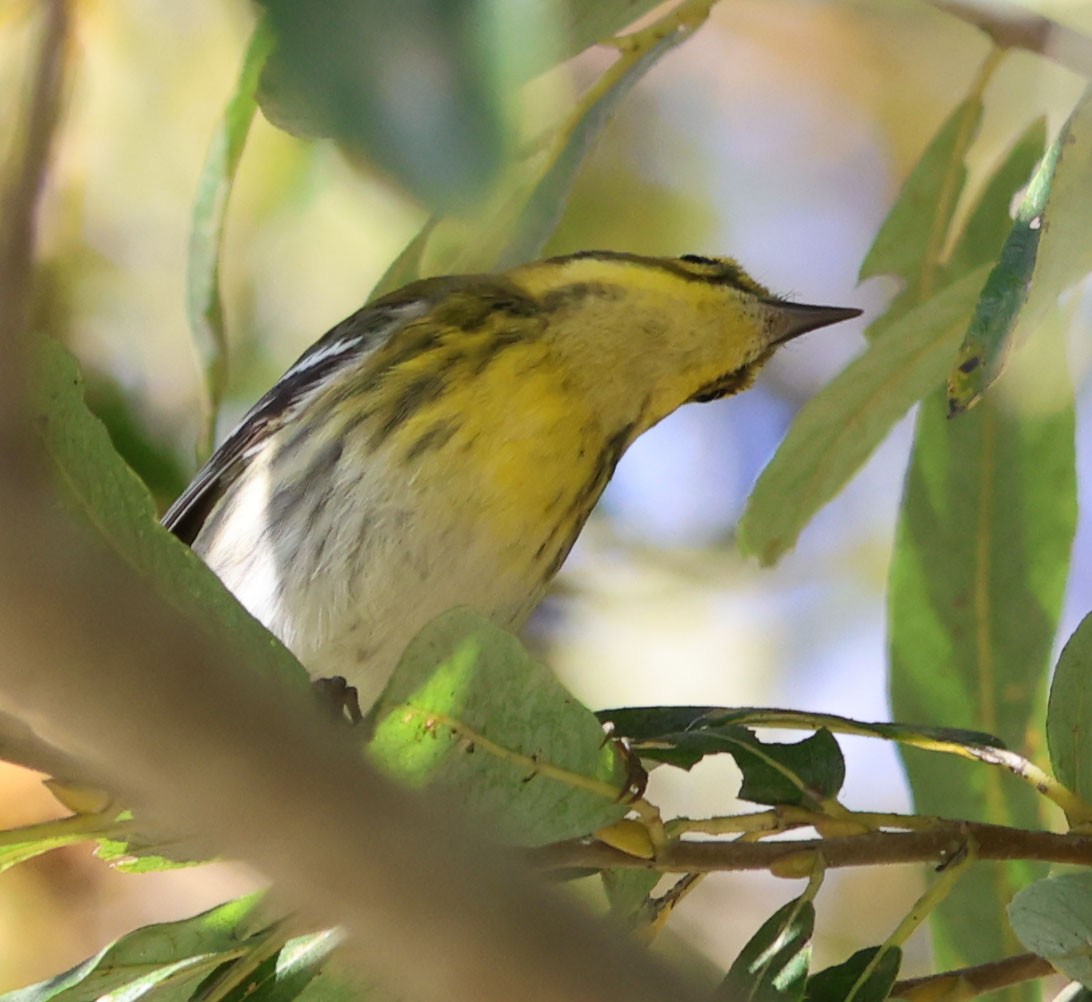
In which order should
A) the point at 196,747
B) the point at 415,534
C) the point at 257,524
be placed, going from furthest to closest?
the point at 257,524 < the point at 415,534 < the point at 196,747

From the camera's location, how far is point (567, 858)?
103 cm

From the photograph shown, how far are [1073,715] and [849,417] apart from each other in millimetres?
515

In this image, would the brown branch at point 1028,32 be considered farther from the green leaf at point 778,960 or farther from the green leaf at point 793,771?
the green leaf at point 778,960

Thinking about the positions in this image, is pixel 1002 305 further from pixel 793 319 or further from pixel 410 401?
pixel 793 319

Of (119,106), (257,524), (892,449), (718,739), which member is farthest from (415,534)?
(892,449)

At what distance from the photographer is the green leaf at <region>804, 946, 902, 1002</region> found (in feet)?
3.38

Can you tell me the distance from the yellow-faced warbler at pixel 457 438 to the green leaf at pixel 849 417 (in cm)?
17

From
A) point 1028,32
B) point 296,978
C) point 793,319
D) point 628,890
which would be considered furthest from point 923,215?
point 296,978

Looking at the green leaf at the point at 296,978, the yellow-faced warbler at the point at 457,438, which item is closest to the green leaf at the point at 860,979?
the green leaf at the point at 296,978

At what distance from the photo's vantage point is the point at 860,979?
1.05 metres

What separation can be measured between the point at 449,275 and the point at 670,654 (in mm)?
1264

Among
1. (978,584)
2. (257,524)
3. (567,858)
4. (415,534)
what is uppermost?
(257,524)

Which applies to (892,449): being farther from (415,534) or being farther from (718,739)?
(718,739)

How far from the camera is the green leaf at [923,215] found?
1791mm
